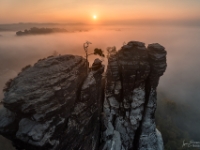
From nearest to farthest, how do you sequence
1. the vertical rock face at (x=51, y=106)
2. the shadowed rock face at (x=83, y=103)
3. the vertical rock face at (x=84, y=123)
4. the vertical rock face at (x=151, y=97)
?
the vertical rock face at (x=51, y=106), the shadowed rock face at (x=83, y=103), the vertical rock face at (x=84, y=123), the vertical rock face at (x=151, y=97)

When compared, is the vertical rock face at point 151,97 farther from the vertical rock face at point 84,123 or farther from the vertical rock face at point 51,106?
the vertical rock face at point 51,106

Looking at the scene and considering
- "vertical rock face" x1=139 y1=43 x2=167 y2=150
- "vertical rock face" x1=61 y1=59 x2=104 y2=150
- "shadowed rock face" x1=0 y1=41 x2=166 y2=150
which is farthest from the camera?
"vertical rock face" x1=139 y1=43 x2=167 y2=150

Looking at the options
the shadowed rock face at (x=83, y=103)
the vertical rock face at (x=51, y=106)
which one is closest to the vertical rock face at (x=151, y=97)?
the shadowed rock face at (x=83, y=103)

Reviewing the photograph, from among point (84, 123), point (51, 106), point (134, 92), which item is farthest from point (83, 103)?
point (134, 92)

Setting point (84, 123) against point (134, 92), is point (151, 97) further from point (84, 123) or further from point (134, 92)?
point (84, 123)

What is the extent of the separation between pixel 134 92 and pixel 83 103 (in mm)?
13571

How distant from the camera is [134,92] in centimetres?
3053

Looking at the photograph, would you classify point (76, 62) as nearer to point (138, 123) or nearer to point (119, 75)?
point (119, 75)

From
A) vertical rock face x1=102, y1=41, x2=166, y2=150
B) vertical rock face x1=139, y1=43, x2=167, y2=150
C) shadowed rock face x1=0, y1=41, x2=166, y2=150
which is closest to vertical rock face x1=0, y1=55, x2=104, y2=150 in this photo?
shadowed rock face x1=0, y1=41, x2=166, y2=150

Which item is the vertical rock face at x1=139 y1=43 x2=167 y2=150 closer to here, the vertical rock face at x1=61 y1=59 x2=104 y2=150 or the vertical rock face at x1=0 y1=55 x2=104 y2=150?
the vertical rock face at x1=61 y1=59 x2=104 y2=150

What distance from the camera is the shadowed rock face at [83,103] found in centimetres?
1543

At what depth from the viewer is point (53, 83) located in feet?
55.8

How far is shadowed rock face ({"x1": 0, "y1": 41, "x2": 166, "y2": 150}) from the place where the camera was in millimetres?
15430

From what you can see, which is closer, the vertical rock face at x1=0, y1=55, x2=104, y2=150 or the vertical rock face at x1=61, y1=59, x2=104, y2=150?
the vertical rock face at x1=0, y1=55, x2=104, y2=150
